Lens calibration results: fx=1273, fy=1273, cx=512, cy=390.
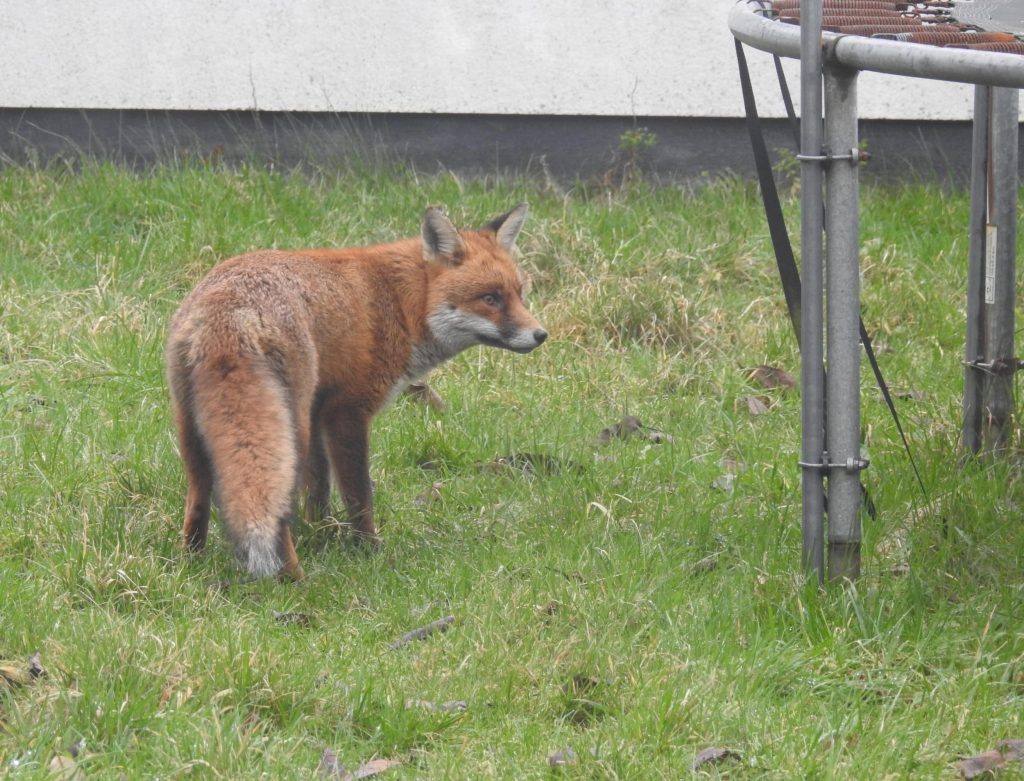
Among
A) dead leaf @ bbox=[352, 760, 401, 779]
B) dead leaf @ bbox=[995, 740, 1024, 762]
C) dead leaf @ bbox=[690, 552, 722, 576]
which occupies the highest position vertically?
dead leaf @ bbox=[352, 760, 401, 779]

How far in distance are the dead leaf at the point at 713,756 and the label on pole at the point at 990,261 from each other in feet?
7.58

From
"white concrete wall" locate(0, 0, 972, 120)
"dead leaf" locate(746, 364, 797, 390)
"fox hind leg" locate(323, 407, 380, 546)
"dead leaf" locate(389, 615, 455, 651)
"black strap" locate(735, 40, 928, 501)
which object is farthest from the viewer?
"white concrete wall" locate(0, 0, 972, 120)

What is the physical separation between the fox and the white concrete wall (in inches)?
137

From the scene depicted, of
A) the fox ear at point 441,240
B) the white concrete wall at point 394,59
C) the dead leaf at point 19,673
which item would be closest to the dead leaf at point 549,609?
the dead leaf at point 19,673

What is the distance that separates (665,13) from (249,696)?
21.1 feet

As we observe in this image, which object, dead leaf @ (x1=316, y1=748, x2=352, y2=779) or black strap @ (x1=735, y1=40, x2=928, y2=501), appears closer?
dead leaf @ (x1=316, y1=748, x2=352, y2=779)

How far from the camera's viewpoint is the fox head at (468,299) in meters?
4.83

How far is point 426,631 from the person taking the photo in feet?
11.8

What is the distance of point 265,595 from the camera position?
3.76m

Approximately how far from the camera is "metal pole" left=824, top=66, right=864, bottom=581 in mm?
3457

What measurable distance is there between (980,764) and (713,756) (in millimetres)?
604

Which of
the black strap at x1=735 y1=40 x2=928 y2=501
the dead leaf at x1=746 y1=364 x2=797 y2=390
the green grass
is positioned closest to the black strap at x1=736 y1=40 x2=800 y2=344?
the black strap at x1=735 y1=40 x2=928 y2=501

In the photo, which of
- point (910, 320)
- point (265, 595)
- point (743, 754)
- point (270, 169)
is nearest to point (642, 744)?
point (743, 754)

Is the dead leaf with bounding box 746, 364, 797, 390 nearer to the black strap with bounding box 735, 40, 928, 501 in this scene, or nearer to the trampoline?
the black strap with bounding box 735, 40, 928, 501
